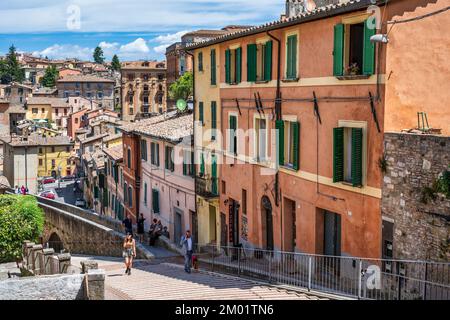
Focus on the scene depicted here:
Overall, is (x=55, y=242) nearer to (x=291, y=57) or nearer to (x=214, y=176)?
(x=214, y=176)

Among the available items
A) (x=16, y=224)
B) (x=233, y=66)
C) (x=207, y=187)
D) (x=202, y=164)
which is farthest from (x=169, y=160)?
(x=16, y=224)

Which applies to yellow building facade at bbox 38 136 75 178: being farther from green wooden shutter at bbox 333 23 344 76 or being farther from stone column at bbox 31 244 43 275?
green wooden shutter at bbox 333 23 344 76

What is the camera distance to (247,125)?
24.8 meters

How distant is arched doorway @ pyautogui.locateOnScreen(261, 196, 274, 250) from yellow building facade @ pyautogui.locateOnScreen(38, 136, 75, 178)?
65.0 metres

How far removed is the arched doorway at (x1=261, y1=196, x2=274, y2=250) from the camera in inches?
922

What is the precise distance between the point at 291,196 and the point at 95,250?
62.4 feet

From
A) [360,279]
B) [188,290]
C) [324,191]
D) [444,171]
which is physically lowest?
[188,290]

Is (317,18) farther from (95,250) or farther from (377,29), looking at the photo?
(95,250)

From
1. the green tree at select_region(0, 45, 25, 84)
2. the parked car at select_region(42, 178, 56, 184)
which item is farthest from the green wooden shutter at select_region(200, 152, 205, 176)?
→ the green tree at select_region(0, 45, 25, 84)

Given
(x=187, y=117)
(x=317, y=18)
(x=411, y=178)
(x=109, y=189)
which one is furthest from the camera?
(x=109, y=189)

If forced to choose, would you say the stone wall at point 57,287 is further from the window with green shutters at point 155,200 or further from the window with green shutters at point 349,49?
the window with green shutters at point 155,200

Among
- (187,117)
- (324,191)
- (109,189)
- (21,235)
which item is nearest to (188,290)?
(324,191)

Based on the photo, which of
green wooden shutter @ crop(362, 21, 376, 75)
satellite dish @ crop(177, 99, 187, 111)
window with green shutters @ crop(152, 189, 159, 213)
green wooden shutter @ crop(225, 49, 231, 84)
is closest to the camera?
green wooden shutter @ crop(362, 21, 376, 75)
